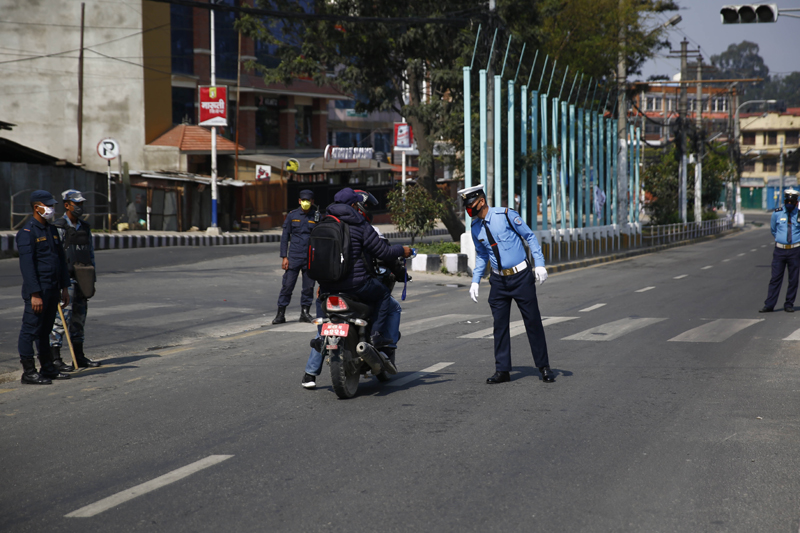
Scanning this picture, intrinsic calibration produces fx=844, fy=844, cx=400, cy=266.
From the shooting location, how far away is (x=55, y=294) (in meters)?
8.45

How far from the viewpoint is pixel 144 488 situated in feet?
16.2

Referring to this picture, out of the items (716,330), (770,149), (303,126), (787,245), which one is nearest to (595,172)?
(787,245)

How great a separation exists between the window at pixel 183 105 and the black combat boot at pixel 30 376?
121ft

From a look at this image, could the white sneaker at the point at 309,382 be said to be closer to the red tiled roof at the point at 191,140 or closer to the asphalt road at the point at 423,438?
the asphalt road at the point at 423,438

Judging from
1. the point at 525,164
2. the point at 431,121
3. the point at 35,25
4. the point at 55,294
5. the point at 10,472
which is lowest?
the point at 10,472

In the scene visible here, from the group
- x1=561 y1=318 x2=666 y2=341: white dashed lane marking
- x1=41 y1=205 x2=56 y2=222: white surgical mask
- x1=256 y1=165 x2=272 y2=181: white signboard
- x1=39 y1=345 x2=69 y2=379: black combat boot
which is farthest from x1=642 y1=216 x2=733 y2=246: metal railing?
x1=41 y1=205 x2=56 y2=222: white surgical mask

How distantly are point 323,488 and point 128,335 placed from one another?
25.1ft

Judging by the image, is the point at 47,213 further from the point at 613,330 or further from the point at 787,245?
the point at 787,245

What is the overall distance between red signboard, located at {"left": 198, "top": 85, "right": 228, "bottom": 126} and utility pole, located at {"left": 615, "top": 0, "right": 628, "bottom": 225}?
1656cm

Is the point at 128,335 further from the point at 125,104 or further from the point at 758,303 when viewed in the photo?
A: the point at 125,104

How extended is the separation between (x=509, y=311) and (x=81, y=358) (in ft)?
15.7

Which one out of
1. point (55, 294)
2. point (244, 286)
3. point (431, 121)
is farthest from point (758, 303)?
point (431, 121)

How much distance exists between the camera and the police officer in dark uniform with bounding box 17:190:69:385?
8242mm

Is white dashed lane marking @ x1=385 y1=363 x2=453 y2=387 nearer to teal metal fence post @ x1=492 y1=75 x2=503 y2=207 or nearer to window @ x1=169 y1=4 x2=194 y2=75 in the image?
teal metal fence post @ x1=492 y1=75 x2=503 y2=207
